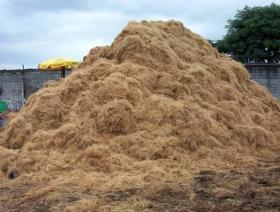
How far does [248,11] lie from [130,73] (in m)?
18.8

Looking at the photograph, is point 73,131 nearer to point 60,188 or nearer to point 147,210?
point 60,188

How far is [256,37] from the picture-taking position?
88.4ft

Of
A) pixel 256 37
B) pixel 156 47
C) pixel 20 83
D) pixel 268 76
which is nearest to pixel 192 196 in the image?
pixel 156 47

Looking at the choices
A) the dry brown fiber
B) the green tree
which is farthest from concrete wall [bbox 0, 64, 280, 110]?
the green tree

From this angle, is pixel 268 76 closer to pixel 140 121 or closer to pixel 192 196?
pixel 140 121

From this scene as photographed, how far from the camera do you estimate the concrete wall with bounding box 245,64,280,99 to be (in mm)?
18297

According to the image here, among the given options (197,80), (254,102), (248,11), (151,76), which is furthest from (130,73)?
(248,11)

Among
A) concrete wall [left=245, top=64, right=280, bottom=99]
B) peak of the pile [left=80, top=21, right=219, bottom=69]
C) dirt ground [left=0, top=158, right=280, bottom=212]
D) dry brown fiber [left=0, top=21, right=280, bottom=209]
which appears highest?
peak of the pile [left=80, top=21, right=219, bottom=69]

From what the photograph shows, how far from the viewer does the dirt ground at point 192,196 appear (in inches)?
252

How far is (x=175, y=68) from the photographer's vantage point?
10953 millimetres

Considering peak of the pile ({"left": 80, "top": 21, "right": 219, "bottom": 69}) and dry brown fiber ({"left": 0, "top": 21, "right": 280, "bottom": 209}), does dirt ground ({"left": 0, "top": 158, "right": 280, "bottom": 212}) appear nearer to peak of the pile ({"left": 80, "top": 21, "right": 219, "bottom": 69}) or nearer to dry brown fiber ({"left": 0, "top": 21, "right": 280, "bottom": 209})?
dry brown fiber ({"left": 0, "top": 21, "right": 280, "bottom": 209})

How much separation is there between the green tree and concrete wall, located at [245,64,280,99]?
7.86m

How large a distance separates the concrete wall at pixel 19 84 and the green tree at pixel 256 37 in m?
10.6

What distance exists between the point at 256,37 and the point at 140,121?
18758 mm
